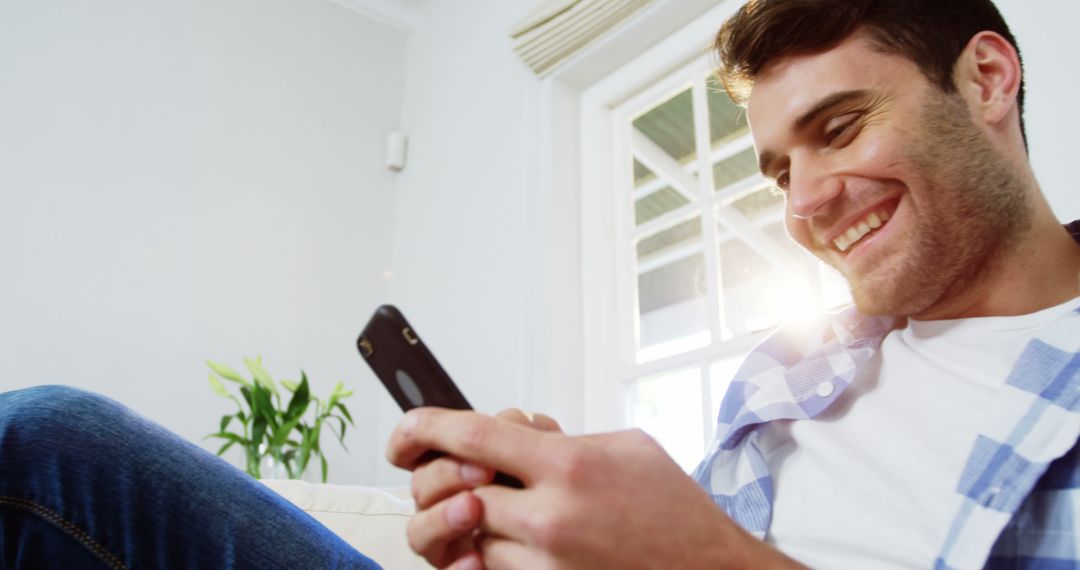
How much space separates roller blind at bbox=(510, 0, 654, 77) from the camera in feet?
6.33

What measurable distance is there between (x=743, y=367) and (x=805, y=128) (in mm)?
314

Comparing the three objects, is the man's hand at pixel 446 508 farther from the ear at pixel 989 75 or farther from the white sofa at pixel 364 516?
the ear at pixel 989 75

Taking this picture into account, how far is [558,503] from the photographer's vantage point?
42 centimetres

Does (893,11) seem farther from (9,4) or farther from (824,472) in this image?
(9,4)

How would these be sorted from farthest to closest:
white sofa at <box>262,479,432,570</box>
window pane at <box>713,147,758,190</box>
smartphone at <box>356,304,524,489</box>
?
window pane at <box>713,147,758,190</box> < white sofa at <box>262,479,432,570</box> < smartphone at <box>356,304,524,489</box>

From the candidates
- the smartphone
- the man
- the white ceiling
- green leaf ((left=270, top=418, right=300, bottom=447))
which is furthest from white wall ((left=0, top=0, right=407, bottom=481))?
the smartphone

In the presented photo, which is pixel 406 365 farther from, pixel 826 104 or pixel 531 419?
pixel 826 104

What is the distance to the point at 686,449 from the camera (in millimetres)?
1671

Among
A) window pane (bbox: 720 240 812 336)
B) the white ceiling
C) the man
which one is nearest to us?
the man

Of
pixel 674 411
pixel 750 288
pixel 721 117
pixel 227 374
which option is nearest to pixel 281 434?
pixel 227 374

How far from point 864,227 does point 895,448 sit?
253 millimetres

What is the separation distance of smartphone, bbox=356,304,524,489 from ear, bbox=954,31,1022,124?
727 millimetres

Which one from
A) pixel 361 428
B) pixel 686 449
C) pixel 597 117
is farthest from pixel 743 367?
pixel 361 428

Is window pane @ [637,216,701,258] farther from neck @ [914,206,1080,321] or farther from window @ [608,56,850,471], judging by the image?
neck @ [914,206,1080,321]
